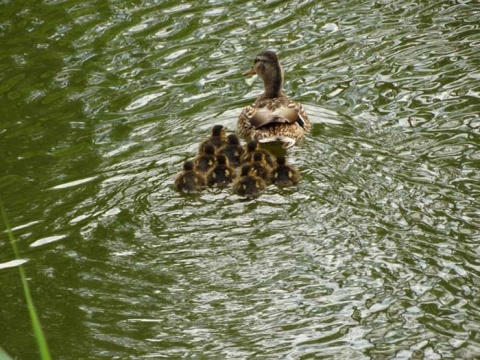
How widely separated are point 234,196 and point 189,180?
1.01 ft

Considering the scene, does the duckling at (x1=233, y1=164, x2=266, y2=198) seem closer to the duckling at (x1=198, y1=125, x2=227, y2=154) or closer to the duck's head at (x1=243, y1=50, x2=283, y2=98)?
the duckling at (x1=198, y1=125, x2=227, y2=154)

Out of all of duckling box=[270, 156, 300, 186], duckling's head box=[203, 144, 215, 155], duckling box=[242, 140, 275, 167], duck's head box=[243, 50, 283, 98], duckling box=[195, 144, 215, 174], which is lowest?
duckling box=[270, 156, 300, 186]

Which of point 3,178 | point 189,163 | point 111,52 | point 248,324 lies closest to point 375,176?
point 189,163

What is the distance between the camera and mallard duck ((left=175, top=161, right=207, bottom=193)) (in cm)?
665

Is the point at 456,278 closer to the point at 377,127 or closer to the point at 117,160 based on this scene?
the point at 377,127

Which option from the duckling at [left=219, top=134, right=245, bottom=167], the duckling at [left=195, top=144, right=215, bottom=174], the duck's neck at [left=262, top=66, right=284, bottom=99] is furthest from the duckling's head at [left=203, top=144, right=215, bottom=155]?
the duck's neck at [left=262, top=66, right=284, bottom=99]

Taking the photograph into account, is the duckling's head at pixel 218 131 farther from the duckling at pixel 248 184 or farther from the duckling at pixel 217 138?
the duckling at pixel 248 184

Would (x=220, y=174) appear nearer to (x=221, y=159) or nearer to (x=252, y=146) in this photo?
(x=221, y=159)

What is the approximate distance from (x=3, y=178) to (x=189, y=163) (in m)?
1.45

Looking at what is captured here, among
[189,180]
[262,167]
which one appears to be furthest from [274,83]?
[189,180]

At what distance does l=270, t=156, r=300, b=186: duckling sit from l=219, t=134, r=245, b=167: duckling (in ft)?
1.84

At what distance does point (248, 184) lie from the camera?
6.56 metres

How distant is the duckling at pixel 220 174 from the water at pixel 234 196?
19 centimetres

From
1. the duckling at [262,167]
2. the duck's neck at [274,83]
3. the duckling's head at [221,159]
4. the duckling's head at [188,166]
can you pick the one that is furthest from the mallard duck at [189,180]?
the duck's neck at [274,83]
